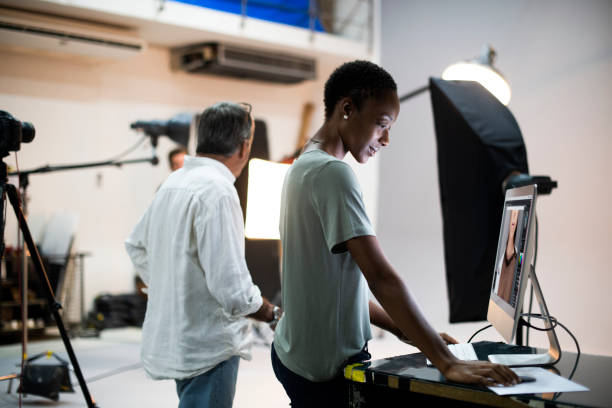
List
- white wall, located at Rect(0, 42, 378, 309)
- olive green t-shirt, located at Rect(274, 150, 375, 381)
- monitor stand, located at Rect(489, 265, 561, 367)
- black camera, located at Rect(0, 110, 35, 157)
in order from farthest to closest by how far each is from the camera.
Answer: white wall, located at Rect(0, 42, 378, 309), black camera, located at Rect(0, 110, 35, 157), monitor stand, located at Rect(489, 265, 561, 367), olive green t-shirt, located at Rect(274, 150, 375, 381)

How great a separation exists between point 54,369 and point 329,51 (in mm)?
3833

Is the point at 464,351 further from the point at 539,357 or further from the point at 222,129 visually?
the point at 222,129

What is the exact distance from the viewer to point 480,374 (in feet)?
3.35

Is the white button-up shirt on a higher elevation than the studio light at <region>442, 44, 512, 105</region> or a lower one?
lower

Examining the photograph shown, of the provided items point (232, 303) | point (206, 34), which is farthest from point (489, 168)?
point (206, 34)

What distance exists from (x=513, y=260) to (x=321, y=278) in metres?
0.43

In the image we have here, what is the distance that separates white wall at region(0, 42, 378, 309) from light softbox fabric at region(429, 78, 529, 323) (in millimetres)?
3108

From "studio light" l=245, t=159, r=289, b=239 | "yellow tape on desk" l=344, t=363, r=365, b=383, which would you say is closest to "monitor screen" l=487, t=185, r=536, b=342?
"yellow tape on desk" l=344, t=363, r=365, b=383

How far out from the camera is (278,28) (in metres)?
5.44

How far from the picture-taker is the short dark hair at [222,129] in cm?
172

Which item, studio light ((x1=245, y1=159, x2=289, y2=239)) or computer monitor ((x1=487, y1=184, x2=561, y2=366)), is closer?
computer monitor ((x1=487, y1=184, x2=561, y2=366))

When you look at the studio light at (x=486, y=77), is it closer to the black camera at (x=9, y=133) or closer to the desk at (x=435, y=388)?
the desk at (x=435, y=388)

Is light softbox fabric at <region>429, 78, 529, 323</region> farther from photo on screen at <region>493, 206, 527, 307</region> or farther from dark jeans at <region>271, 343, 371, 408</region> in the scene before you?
dark jeans at <region>271, 343, 371, 408</region>

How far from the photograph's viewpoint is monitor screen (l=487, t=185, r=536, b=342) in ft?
3.76
